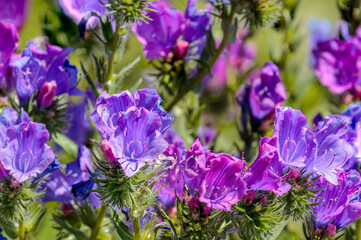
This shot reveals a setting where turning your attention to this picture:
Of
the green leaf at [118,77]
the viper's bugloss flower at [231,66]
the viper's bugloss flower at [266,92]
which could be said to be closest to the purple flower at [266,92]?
the viper's bugloss flower at [266,92]

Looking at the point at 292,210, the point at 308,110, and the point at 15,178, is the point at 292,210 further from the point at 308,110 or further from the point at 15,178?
the point at 308,110

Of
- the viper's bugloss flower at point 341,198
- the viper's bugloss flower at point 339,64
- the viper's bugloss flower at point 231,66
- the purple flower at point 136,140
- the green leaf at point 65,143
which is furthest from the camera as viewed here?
the viper's bugloss flower at point 231,66

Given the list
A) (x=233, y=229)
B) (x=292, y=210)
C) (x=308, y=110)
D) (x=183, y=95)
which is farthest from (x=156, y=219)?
(x=308, y=110)

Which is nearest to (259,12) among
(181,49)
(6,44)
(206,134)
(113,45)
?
(181,49)

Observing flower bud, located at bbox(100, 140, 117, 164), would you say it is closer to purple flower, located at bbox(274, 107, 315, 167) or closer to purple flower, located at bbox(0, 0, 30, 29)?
purple flower, located at bbox(274, 107, 315, 167)

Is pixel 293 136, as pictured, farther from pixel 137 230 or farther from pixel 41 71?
pixel 41 71

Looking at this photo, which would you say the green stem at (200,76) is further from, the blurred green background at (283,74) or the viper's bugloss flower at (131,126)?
the viper's bugloss flower at (131,126)

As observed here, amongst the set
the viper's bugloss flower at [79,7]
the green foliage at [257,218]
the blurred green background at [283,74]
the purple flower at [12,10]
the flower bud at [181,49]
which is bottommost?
the blurred green background at [283,74]
